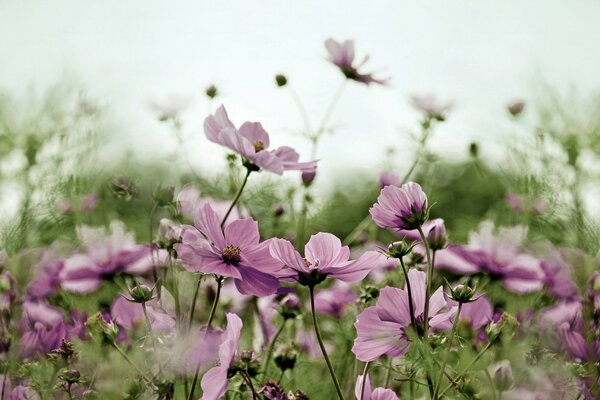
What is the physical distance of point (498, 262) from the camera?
77cm

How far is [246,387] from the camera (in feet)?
1.76

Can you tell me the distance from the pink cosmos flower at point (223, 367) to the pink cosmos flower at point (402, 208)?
0.40 ft

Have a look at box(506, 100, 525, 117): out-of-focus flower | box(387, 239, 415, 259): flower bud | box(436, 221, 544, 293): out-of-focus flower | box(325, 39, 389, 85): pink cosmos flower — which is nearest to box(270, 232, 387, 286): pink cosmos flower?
box(387, 239, 415, 259): flower bud

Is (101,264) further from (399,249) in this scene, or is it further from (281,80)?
(281,80)

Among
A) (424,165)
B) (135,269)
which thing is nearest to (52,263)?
(135,269)

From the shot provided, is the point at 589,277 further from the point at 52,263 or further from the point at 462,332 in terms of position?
the point at 52,263

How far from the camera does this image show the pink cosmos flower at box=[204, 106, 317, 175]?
55 centimetres

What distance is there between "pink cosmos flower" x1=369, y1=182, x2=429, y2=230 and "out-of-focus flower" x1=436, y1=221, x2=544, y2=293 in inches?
10.5

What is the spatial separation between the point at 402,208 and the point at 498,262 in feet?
1.02

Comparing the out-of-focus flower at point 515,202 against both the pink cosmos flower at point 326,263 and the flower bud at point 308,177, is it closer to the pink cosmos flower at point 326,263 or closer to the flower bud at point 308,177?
the flower bud at point 308,177

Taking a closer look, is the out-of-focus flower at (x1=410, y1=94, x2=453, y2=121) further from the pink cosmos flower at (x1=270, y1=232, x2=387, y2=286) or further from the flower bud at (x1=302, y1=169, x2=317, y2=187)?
the pink cosmos flower at (x1=270, y1=232, x2=387, y2=286)

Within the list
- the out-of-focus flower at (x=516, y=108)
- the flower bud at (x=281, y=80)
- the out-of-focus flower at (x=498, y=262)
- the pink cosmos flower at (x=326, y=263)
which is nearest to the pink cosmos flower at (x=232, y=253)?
the pink cosmos flower at (x=326, y=263)

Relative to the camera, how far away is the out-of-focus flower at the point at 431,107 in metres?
1.08

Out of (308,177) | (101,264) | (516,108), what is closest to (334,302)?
(308,177)
